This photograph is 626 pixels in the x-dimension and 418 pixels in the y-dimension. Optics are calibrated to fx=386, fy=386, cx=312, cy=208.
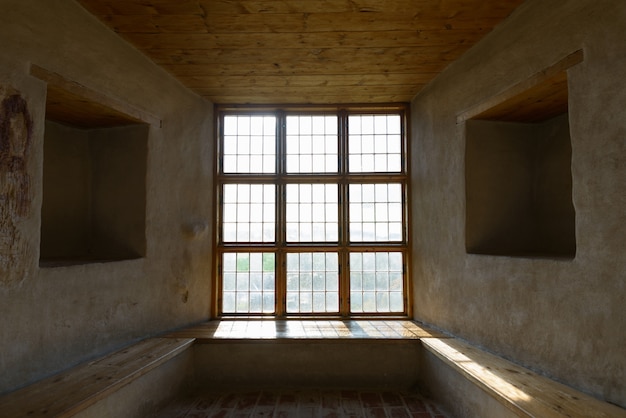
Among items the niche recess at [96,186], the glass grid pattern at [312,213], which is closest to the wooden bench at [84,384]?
the niche recess at [96,186]

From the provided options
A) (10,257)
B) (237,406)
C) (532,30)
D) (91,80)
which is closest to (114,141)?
(91,80)

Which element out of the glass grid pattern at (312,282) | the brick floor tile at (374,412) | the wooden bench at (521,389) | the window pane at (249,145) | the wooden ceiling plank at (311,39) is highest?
the wooden ceiling plank at (311,39)

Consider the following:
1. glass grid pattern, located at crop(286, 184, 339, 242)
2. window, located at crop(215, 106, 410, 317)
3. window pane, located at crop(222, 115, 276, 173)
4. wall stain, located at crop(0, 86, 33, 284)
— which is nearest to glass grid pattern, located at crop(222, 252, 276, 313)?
window, located at crop(215, 106, 410, 317)

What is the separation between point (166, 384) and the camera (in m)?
3.19

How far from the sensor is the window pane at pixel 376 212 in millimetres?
4613

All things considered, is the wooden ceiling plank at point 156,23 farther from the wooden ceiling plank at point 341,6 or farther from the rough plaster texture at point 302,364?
the rough plaster texture at point 302,364

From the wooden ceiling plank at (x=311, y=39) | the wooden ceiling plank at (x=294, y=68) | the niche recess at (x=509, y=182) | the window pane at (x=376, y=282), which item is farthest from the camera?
the window pane at (x=376, y=282)

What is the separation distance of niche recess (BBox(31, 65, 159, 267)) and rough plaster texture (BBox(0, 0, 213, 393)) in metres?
0.11

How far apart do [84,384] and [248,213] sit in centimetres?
260

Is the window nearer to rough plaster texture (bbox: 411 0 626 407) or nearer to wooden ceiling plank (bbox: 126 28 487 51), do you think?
rough plaster texture (bbox: 411 0 626 407)

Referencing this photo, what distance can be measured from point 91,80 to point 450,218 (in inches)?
124

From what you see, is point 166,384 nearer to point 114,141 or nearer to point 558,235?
point 114,141

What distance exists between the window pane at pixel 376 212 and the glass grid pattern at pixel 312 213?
0.75 feet

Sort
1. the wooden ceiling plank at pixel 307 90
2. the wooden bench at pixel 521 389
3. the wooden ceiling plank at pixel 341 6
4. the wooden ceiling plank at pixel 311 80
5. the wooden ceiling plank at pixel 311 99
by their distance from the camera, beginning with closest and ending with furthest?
the wooden bench at pixel 521 389
the wooden ceiling plank at pixel 341 6
the wooden ceiling plank at pixel 311 80
the wooden ceiling plank at pixel 307 90
the wooden ceiling plank at pixel 311 99
